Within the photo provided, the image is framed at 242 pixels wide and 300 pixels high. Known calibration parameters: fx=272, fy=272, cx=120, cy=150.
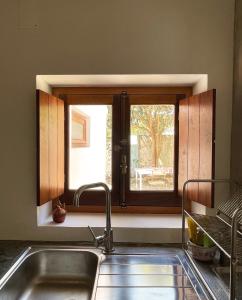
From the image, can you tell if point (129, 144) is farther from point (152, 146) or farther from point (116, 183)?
point (116, 183)

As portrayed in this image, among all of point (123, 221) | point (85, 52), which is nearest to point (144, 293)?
point (123, 221)

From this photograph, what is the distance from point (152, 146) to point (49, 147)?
25.4 inches

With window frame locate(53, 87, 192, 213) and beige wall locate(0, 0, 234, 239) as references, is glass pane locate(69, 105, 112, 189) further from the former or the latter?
beige wall locate(0, 0, 234, 239)

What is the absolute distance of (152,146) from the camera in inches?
68.7

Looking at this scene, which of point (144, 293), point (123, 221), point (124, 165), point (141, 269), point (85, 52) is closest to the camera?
point (144, 293)

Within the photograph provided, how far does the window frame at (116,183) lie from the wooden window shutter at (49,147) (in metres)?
0.08

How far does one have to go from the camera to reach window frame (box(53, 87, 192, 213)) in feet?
5.59

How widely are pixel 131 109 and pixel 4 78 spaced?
0.75 meters

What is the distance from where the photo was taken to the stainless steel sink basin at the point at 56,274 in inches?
47.1

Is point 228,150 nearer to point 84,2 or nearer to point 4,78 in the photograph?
point 84,2

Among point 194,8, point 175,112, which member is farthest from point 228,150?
point 194,8

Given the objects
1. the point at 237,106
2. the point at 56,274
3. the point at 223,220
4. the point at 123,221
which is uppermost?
Result: the point at 237,106

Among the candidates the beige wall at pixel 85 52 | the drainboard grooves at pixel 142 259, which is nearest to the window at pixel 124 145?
the beige wall at pixel 85 52

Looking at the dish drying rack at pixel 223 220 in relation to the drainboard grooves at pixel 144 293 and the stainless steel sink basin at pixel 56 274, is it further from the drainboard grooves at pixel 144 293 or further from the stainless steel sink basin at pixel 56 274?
the stainless steel sink basin at pixel 56 274
